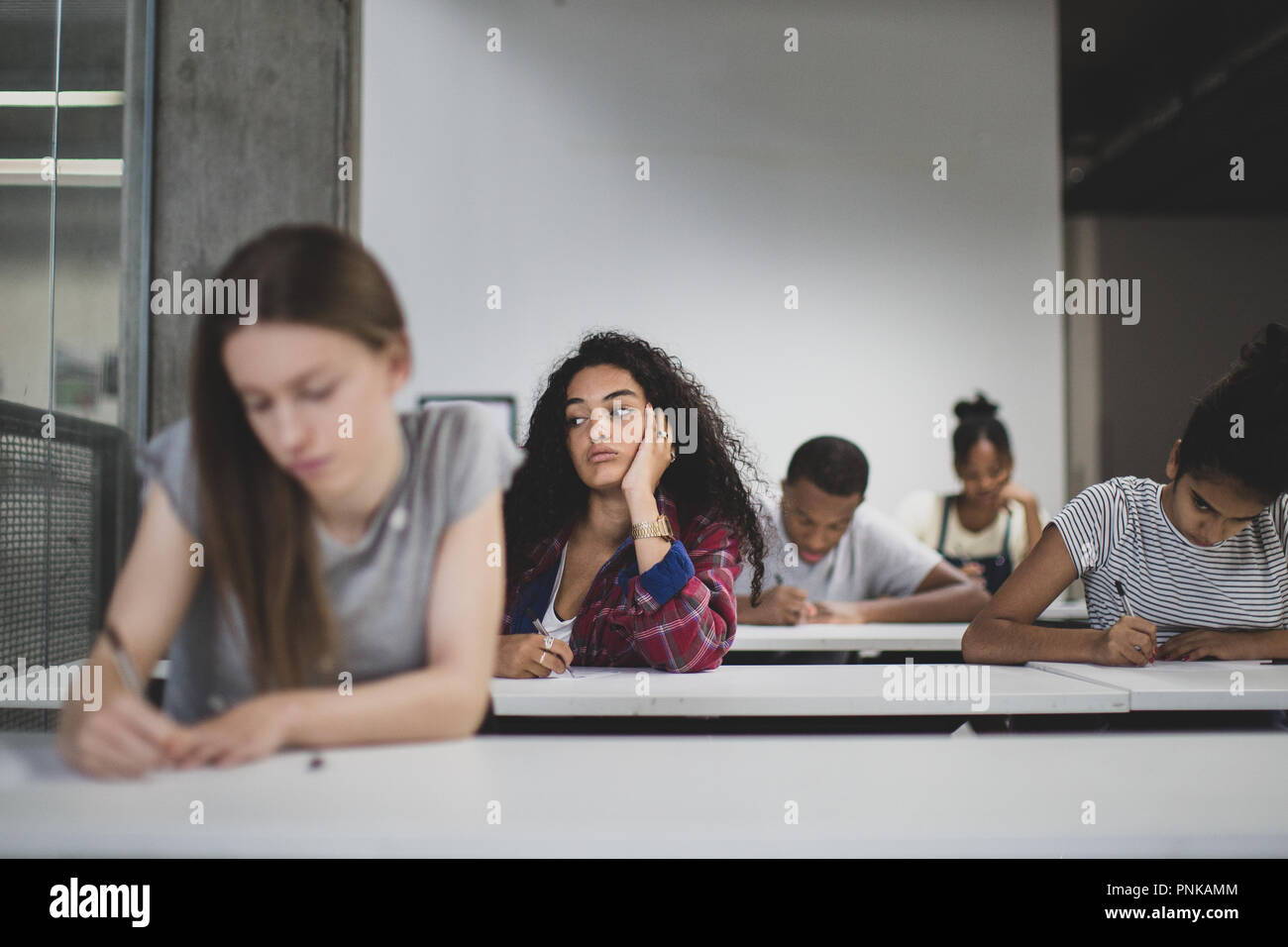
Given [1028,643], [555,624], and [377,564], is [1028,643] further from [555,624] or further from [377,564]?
[377,564]

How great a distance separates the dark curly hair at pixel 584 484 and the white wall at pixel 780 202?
1.01m

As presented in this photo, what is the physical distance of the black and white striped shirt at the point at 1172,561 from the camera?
1748mm

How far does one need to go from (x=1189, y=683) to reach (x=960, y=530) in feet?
6.32

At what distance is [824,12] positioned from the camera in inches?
135

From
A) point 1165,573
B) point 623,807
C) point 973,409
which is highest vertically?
point 973,409

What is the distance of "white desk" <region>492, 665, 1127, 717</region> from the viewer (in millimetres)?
1344

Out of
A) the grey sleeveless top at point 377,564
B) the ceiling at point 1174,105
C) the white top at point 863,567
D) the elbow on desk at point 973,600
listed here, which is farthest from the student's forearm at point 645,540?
the ceiling at point 1174,105

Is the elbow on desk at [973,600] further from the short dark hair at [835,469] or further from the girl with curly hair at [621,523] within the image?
the girl with curly hair at [621,523]

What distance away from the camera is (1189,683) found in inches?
59.7

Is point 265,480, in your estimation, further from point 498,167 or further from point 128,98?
point 498,167

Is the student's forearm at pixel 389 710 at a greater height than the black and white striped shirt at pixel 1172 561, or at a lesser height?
lesser

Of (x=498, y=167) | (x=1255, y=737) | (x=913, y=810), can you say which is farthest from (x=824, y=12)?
(x=913, y=810)

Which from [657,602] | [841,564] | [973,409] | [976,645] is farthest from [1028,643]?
[973,409]

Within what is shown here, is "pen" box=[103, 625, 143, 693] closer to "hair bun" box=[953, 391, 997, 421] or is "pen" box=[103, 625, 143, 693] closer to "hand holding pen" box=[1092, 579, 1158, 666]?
"hand holding pen" box=[1092, 579, 1158, 666]
